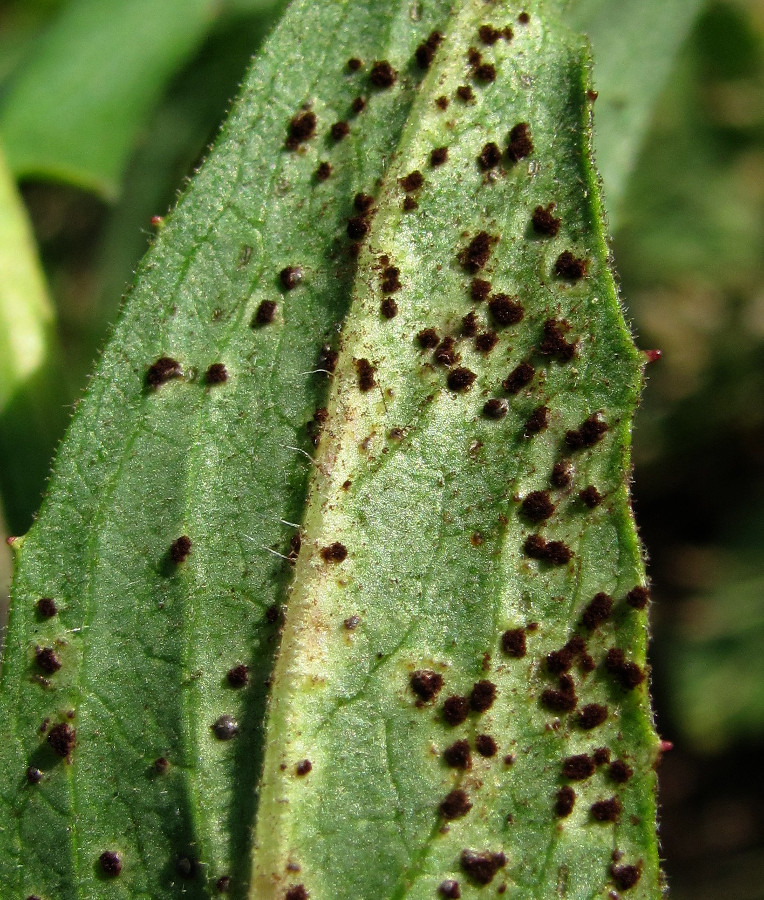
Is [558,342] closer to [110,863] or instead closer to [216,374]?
[216,374]

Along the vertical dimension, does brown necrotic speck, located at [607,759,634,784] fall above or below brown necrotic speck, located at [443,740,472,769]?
above

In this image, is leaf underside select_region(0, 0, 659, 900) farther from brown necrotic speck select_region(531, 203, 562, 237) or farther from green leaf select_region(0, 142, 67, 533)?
green leaf select_region(0, 142, 67, 533)

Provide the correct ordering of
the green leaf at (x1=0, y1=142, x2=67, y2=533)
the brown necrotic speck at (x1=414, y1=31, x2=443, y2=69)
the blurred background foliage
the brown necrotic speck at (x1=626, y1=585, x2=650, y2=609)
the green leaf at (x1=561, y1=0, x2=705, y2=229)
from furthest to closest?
the blurred background foliage → the green leaf at (x1=561, y1=0, x2=705, y2=229) → the green leaf at (x1=0, y1=142, x2=67, y2=533) → the brown necrotic speck at (x1=414, y1=31, x2=443, y2=69) → the brown necrotic speck at (x1=626, y1=585, x2=650, y2=609)

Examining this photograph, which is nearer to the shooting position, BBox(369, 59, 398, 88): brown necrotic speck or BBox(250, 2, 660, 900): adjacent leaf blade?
BBox(250, 2, 660, 900): adjacent leaf blade

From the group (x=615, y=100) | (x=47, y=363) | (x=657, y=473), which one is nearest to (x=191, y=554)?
(x=47, y=363)

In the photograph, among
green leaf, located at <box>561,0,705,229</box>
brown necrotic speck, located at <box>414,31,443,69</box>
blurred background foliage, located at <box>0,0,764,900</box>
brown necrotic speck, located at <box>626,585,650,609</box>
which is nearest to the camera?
brown necrotic speck, located at <box>626,585,650,609</box>

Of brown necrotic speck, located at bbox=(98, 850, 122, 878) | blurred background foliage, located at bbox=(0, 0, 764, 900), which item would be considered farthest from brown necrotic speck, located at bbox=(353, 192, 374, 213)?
blurred background foliage, located at bbox=(0, 0, 764, 900)

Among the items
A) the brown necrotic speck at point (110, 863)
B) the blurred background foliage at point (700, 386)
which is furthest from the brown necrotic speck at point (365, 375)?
the blurred background foliage at point (700, 386)
